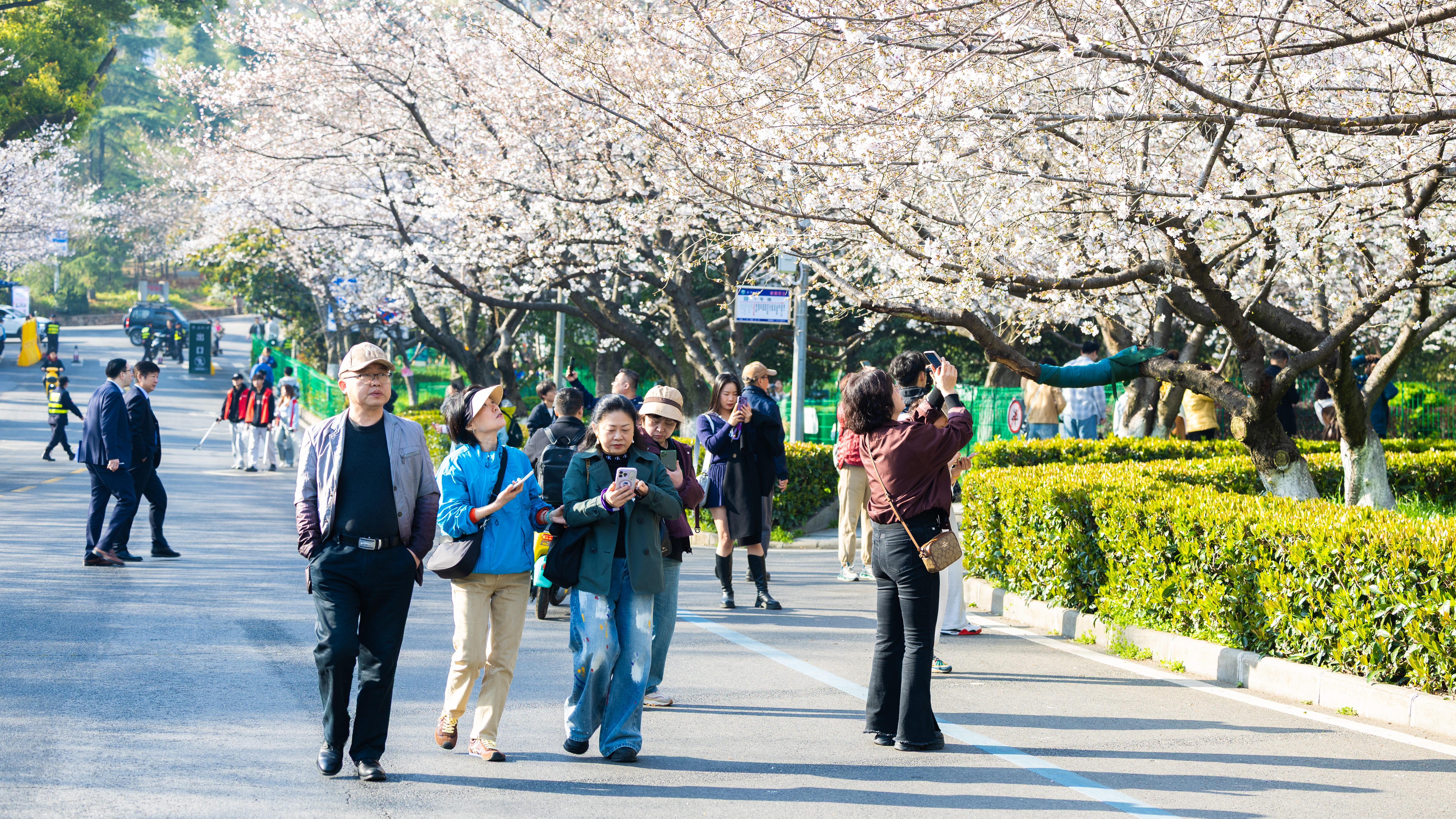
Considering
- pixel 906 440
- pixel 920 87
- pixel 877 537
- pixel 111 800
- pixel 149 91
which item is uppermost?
pixel 149 91

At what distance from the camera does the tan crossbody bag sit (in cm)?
576

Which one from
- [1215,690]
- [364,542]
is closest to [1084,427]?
[1215,690]

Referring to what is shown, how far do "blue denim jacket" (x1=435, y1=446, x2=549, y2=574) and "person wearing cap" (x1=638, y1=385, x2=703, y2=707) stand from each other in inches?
22.7

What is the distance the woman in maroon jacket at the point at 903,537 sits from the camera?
19.0ft

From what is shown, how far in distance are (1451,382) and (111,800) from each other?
29.8 meters

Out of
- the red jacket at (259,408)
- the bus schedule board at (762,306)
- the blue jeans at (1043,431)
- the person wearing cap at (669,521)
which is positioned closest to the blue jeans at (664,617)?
the person wearing cap at (669,521)

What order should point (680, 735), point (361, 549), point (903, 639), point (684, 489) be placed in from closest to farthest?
1. point (361, 549)
2. point (903, 639)
3. point (680, 735)
4. point (684, 489)

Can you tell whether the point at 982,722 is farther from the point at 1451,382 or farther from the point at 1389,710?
the point at 1451,382

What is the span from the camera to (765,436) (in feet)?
31.9

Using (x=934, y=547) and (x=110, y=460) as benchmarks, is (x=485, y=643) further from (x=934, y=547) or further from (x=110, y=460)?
(x=110, y=460)

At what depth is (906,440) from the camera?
580 cm

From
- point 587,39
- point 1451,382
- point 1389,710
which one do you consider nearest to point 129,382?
point 587,39

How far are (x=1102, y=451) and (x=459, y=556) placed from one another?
9.82 metres

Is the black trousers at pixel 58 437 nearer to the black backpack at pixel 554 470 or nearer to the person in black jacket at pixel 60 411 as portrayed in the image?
the person in black jacket at pixel 60 411
